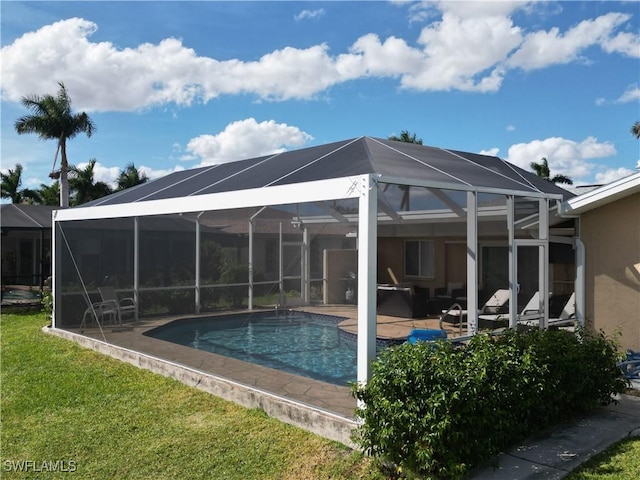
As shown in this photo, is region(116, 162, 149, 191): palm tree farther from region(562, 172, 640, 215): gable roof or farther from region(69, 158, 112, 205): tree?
region(562, 172, 640, 215): gable roof

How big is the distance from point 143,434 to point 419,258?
12.3 meters

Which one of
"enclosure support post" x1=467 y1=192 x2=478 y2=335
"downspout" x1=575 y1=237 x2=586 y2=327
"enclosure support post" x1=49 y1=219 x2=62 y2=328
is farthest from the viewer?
"enclosure support post" x1=49 y1=219 x2=62 y2=328

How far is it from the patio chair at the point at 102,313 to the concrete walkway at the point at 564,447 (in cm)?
906

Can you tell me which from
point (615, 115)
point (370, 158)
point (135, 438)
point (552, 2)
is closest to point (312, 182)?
point (370, 158)

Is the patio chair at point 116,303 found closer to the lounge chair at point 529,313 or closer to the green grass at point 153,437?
the green grass at point 153,437

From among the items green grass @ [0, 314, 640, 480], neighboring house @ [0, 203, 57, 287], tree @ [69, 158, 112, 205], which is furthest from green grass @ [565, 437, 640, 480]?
tree @ [69, 158, 112, 205]

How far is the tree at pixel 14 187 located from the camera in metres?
40.3

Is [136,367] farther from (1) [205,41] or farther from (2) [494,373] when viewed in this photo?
(1) [205,41]

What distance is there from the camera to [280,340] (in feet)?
30.3

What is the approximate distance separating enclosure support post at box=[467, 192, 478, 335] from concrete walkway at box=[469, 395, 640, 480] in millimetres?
1810

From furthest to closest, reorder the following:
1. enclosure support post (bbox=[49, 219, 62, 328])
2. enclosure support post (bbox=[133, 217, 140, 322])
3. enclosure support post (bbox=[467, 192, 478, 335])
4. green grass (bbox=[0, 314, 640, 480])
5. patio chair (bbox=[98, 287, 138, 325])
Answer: enclosure support post (bbox=[49, 219, 62, 328]), enclosure support post (bbox=[133, 217, 140, 322]), patio chair (bbox=[98, 287, 138, 325]), enclosure support post (bbox=[467, 192, 478, 335]), green grass (bbox=[0, 314, 640, 480])

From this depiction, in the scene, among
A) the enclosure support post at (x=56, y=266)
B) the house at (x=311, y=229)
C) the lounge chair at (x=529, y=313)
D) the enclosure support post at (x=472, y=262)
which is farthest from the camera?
the enclosure support post at (x=56, y=266)

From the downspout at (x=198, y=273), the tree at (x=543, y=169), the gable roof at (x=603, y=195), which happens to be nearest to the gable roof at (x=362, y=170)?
the gable roof at (x=603, y=195)

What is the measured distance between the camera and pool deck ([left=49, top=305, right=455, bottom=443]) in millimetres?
6570
